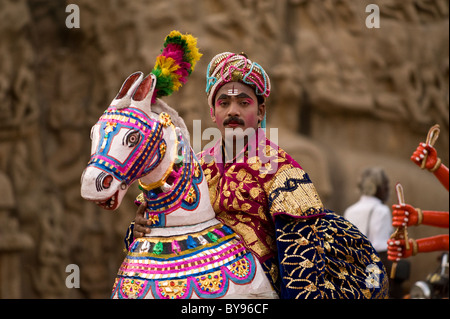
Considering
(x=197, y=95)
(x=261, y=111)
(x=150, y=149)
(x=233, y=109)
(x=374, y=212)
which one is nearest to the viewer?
(x=150, y=149)

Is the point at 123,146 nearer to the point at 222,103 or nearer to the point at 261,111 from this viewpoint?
the point at 222,103

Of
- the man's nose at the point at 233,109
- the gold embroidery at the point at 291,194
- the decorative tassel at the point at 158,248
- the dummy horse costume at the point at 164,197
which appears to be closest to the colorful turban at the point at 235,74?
the man's nose at the point at 233,109

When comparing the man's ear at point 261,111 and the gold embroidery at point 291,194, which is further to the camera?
the man's ear at point 261,111

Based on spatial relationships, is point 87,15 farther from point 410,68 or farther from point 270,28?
point 410,68

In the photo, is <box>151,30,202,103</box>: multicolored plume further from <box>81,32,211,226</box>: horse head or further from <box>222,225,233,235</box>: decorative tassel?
<box>222,225,233,235</box>: decorative tassel

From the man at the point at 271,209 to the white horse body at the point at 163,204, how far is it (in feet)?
0.36

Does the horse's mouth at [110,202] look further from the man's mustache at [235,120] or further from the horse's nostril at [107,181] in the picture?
the man's mustache at [235,120]

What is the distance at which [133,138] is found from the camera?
310 cm

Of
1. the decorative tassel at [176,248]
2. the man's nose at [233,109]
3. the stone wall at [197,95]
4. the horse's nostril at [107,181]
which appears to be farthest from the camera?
the stone wall at [197,95]

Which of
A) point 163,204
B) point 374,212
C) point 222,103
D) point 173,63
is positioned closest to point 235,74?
point 222,103

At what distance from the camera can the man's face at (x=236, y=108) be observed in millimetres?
3490

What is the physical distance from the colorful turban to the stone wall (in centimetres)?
515

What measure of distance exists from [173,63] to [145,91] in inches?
9.5
